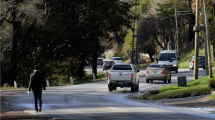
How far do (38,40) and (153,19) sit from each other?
38615mm

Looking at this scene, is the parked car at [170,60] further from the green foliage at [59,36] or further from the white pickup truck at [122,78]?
the white pickup truck at [122,78]

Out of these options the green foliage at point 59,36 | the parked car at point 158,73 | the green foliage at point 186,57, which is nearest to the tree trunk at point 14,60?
the green foliage at point 59,36

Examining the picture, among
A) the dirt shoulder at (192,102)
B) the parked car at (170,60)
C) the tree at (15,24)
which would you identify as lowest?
the dirt shoulder at (192,102)

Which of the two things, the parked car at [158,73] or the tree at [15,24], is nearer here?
the parked car at [158,73]

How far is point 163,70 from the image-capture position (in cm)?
3756

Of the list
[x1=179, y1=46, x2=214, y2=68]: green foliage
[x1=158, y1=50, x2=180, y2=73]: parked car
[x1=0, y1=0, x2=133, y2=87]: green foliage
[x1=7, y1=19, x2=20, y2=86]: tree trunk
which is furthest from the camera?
[x1=179, y1=46, x2=214, y2=68]: green foliage

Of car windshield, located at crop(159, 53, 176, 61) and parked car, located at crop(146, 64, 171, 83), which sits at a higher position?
car windshield, located at crop(159, 53, 176, 61)

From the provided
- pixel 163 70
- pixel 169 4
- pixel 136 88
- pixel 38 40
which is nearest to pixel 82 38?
pixel 38 40

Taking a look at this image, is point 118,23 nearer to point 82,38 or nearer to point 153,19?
point 82,38

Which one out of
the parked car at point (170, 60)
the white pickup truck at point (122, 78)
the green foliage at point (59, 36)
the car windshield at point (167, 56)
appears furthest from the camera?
the car windshield at point (167, 56)

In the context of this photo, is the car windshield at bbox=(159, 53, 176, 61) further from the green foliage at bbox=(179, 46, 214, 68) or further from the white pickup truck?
the white pickup truck

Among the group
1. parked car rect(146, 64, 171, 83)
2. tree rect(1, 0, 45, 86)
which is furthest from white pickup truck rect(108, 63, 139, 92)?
tree rect(1, 0, 45, 86)

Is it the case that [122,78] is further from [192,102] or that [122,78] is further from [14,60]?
[14,60]

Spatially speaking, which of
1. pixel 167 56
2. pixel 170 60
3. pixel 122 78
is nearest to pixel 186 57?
pixel 167 56
